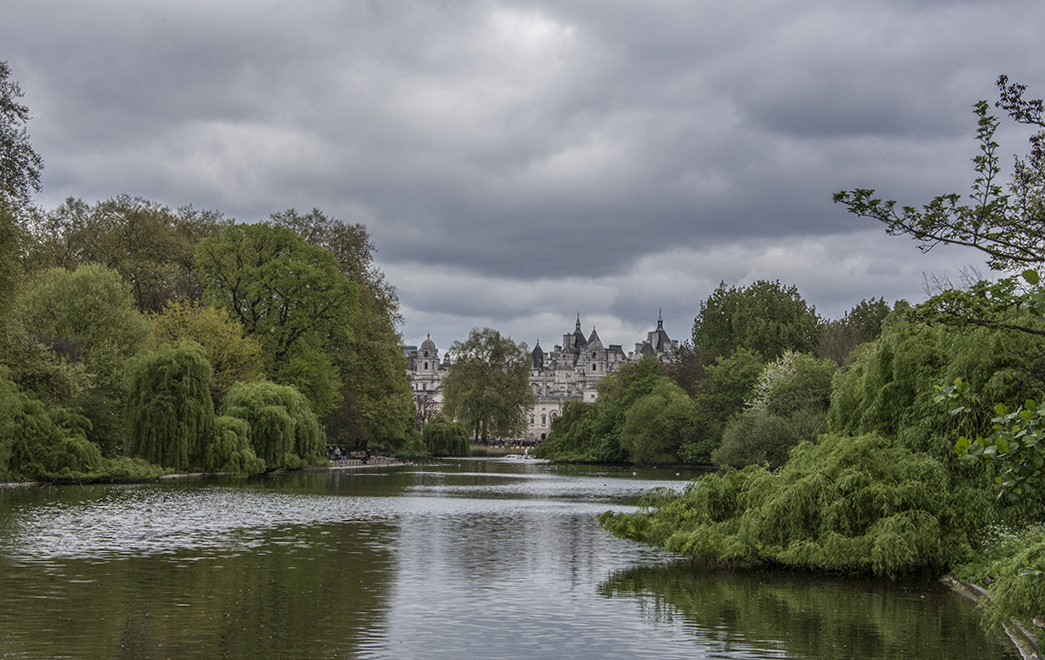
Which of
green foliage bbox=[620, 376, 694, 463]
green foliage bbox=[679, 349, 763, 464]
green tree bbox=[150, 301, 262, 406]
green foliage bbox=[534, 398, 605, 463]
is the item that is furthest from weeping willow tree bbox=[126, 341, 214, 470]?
green foliage bbox=[534, 398, 605, 463]

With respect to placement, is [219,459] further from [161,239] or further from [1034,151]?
[1034,151]

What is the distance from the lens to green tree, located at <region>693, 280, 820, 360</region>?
76300mm

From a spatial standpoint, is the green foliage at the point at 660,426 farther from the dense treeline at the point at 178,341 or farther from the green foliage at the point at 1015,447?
the green foliage at the point at 1015,447

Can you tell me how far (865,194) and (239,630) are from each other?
802cm

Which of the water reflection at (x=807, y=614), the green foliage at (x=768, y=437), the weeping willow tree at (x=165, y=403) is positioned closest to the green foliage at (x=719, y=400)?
the green foliage at (x=768, y=437)

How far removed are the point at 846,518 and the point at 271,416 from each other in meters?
34.4

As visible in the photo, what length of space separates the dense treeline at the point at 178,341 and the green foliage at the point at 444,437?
23.7m

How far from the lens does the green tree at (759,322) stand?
7630cm

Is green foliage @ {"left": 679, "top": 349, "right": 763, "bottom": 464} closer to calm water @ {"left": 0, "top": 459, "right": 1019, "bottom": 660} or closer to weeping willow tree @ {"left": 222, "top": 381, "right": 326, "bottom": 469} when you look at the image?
weeping willow tree @ {"left": 222, "top": 381, "right": 326, "bottom": 469}

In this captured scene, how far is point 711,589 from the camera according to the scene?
1578 cm

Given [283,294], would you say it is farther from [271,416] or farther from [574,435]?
[574,435]

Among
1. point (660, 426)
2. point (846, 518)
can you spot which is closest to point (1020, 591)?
point (846, 518)

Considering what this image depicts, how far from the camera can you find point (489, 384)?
103 m

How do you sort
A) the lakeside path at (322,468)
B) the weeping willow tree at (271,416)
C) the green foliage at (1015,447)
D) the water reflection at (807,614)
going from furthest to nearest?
1. the weeping willow tree at (271,416)
2. the lakeside path at (322,468)
3. the water reflection at (807,614)
4. the green foliage at (1015,447)
